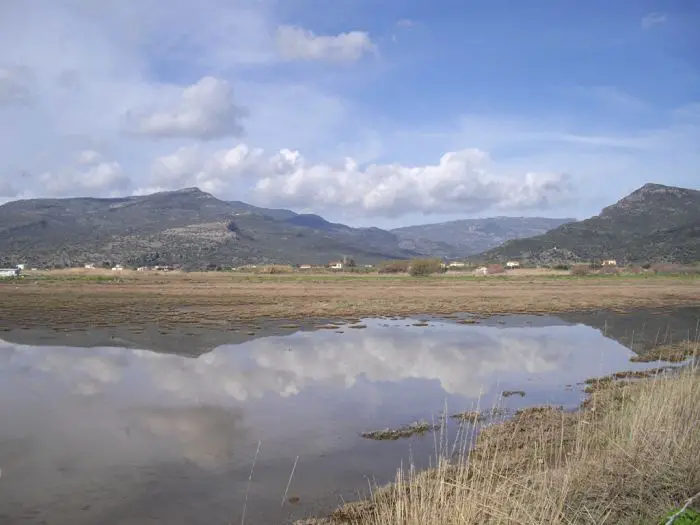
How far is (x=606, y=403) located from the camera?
1382 cm

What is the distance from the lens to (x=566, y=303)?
49625 millimetres

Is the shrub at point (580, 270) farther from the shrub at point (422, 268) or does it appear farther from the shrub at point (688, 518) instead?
the shrub at point (688, 518)

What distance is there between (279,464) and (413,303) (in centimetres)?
4006

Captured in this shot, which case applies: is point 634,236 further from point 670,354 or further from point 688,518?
point 688,518

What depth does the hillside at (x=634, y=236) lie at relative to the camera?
137 m

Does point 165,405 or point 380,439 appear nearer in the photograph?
point 380,439

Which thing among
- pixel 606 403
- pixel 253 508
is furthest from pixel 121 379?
pixel 606 403

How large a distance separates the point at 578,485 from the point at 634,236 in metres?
173

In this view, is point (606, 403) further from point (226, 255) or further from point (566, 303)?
point (226, 255)

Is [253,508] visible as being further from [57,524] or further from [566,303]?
[566,303]

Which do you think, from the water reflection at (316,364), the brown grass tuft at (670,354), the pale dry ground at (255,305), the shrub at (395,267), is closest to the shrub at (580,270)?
the shrub at (395,267)

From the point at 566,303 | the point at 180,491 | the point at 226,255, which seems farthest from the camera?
the point at 226,255

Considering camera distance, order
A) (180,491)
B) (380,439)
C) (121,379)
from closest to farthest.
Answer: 1. (180,491)
2. (380,439)
3. (121,379)

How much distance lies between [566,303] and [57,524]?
48091 mm
